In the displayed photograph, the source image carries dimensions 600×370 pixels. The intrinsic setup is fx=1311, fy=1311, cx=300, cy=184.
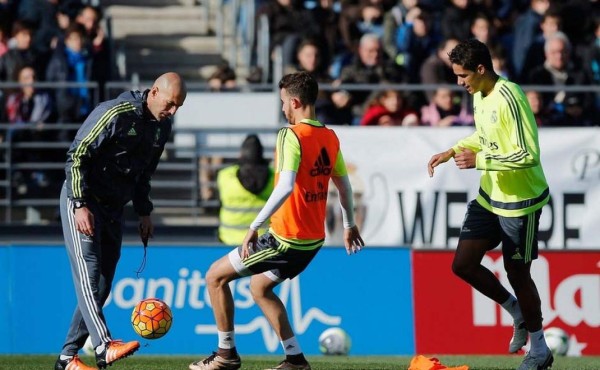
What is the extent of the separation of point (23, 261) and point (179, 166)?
333 cm

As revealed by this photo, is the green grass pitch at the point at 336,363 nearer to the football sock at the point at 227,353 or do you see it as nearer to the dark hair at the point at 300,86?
the football sock at the point at 227,353

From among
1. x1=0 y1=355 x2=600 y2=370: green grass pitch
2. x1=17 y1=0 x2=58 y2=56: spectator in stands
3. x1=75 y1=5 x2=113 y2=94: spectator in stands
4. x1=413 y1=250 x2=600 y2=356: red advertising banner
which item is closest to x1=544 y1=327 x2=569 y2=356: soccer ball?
x1=0 y1=355 x2=600 y2=370: green grass pitch

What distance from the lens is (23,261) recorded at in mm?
14297

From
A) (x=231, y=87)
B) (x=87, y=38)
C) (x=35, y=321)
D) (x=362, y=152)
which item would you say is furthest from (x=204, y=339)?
(x=87, y=38)

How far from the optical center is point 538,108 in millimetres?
16844

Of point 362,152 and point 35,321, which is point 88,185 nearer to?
point 35,321

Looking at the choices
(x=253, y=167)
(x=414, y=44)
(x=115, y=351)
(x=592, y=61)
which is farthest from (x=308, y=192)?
(x=592, y=61)

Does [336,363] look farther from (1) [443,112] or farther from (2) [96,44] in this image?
(2) [96,44]

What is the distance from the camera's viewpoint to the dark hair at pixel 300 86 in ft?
32.0

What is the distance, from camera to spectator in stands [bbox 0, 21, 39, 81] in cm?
1759

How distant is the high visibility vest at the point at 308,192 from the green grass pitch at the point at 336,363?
1488mm

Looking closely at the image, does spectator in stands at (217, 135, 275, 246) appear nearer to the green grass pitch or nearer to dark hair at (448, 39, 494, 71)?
the green grass pitch

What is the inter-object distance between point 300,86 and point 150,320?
210 cm

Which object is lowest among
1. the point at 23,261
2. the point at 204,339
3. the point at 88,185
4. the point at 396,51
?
the point at 204,339
